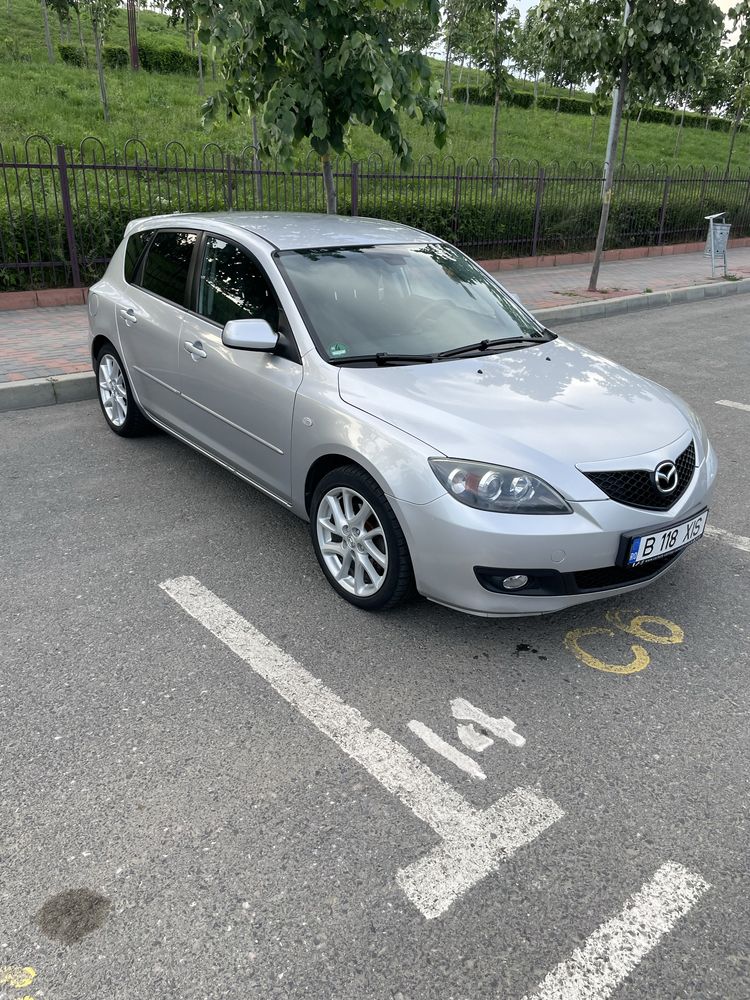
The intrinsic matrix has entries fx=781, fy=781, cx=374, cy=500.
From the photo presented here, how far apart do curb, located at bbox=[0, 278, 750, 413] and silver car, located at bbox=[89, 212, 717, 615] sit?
71.6 inches

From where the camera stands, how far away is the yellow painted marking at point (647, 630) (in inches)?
129

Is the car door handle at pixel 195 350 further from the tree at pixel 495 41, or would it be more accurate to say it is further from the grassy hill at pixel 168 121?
the tree at pixel 495 41

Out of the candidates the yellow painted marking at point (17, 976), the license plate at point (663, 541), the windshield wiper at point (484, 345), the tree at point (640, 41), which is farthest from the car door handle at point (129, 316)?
the tree at point (640, 41)

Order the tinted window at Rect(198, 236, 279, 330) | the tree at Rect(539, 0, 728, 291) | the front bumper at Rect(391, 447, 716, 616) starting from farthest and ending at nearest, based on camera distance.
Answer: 1. the tree at Rect(539, 0, 728, 291)
2. the tinted window at Rect(198, 236, 279, 330)
3. the front bumper at Rect(391, 447, 716, 616)

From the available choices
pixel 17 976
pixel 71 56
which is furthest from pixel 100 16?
pixel 17 976

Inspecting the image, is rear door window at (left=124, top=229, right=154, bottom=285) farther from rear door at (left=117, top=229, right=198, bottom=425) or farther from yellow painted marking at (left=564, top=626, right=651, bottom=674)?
yellow painted marking at (left=564, top=626, right=651, bottom=674)

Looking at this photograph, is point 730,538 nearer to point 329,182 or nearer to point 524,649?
point 524,649

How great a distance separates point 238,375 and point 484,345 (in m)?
1.25

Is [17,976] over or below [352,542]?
below

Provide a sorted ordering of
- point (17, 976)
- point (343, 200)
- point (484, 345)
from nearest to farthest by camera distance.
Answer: point (17, 976) < point (484, 345) < point (343, 200)

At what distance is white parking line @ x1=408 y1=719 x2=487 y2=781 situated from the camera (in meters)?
2.55

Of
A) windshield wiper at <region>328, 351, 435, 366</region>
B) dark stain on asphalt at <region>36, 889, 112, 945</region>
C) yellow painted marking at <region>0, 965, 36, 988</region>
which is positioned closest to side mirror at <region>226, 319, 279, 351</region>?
windshield wiper at <region>328, 351, 435, 366</region>

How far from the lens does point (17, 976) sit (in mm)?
1861

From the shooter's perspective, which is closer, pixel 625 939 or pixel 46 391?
pixel 625 939
